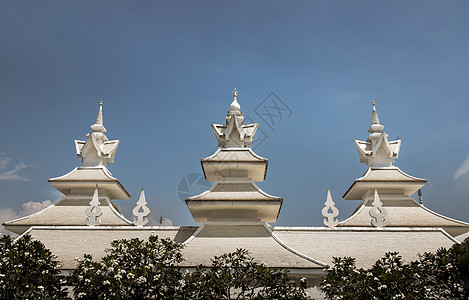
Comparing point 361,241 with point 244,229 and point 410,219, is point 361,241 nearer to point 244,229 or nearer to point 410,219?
point 244,229

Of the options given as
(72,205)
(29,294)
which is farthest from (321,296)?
(72,205)

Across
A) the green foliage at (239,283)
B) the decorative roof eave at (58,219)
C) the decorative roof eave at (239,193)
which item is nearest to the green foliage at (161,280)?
the green foliage at (239,283)

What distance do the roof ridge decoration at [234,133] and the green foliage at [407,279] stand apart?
8.42 m

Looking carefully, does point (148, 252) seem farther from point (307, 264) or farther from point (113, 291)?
point (307, 264)

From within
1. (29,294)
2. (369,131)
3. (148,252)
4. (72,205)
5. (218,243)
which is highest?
(369,131)

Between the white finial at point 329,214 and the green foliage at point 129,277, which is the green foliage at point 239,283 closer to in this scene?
the green foliage at point 129,277

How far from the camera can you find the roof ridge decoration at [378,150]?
25859mm

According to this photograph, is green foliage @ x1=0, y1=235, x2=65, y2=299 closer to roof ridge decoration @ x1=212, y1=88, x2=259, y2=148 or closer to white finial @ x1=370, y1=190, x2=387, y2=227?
roof ridge decoration @ x1=212, y1=88, x2=259, y2=148

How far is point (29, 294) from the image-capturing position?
40.3ft

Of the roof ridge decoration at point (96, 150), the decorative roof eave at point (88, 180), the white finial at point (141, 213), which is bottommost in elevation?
the white finial at point (141, 213)

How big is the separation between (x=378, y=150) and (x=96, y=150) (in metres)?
16.8

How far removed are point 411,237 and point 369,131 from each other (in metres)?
11.7

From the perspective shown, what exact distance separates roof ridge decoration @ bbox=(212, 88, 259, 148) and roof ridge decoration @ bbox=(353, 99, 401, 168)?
28.6 ft

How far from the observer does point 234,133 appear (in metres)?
20.5
